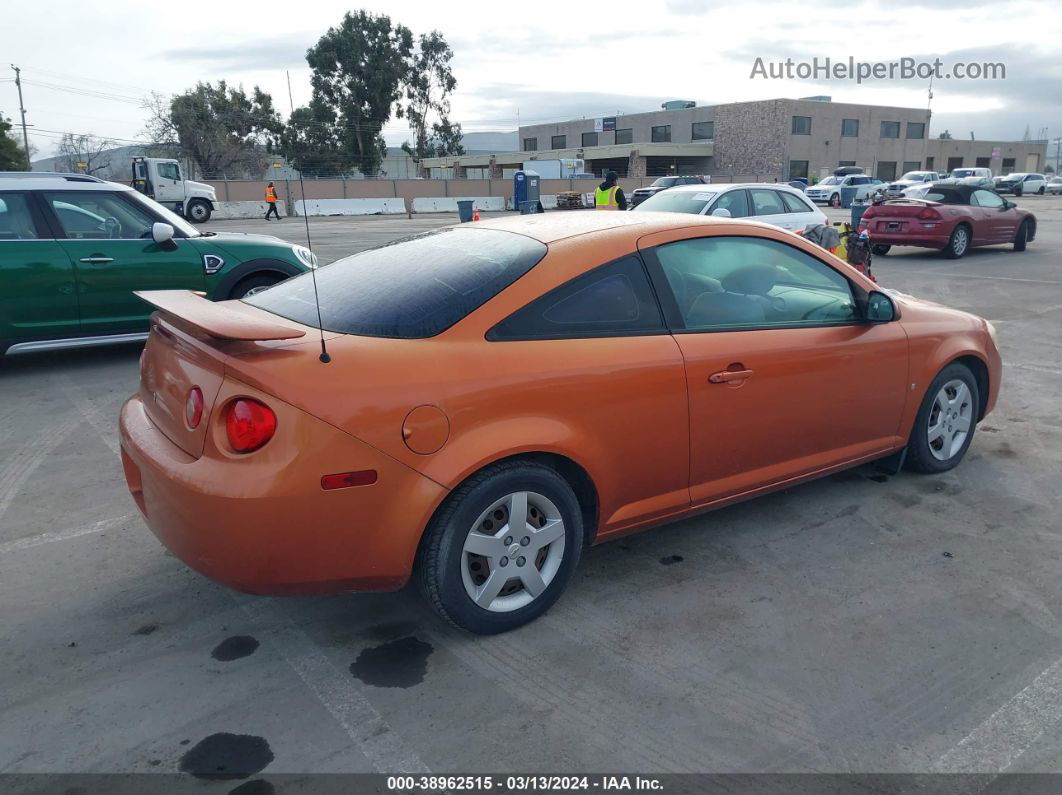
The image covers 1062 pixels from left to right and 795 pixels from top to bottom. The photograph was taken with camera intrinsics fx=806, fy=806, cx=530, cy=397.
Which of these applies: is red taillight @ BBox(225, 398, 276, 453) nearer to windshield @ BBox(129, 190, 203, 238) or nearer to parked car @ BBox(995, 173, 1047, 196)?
windshield @ BBox(129, 190, 203, 238)

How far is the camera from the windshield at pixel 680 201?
1140cm

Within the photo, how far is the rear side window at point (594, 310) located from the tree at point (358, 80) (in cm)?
6185

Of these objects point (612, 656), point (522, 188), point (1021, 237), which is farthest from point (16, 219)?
point (522, 188)

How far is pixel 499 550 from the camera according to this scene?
2.99m

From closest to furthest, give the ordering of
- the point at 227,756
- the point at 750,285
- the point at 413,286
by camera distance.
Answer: the point at 227,756 < the point at 413,286 < the point at 750,285

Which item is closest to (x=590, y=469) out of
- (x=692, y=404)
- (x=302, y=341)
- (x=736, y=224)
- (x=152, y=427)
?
(x=692, y=404)

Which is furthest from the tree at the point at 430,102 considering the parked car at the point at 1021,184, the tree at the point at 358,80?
the parked car at the point at 1021,184

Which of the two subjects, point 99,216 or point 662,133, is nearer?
point 99,216

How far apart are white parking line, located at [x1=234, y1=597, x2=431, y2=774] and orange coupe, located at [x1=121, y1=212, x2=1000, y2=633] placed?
37cm

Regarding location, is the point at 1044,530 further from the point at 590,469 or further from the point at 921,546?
the point at 590,469

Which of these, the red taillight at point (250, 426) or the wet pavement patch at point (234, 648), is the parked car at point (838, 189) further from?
the red taillight at point (250, 426)

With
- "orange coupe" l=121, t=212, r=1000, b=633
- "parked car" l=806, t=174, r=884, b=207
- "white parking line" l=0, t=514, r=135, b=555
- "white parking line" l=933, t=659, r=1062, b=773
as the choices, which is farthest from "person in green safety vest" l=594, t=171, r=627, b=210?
"parked car" l=806, t=174, r=884, b=207

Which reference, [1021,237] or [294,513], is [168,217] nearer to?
[294,513]

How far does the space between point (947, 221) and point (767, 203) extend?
5735 mm
